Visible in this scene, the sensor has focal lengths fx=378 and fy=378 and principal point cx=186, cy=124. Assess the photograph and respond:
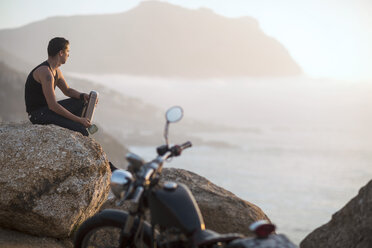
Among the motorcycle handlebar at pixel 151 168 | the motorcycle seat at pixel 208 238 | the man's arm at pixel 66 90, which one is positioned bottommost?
the motorcycle seat at pixel 208 238

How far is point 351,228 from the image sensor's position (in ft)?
16.5

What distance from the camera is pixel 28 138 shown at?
5836 mm

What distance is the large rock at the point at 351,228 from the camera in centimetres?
481

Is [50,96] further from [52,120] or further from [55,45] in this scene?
[55,45]

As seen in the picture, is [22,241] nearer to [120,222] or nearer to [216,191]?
[120,222]

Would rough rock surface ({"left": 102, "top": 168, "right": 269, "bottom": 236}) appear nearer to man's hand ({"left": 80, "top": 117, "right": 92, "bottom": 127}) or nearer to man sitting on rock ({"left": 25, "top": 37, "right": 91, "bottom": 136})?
man's hand ({"left": 80, "top": 117, "right": 92, "bottom": 127})

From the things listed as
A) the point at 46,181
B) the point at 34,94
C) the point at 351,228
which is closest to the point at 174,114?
the point at 46,181

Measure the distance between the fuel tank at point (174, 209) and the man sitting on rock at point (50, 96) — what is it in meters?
3.36

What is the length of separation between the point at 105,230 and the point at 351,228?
3227 millimetres

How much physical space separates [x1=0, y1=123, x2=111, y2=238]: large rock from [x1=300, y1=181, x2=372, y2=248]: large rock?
3.47m

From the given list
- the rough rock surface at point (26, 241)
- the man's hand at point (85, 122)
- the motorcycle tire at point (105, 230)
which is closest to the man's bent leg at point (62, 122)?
the man's hand at point (85, 122)

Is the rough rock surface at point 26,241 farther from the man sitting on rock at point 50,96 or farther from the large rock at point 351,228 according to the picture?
the large rock at point 351,228

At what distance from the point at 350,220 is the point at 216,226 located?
1.89 meters

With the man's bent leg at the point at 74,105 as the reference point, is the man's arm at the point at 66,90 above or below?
above
